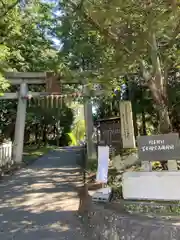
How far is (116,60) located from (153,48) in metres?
0.75

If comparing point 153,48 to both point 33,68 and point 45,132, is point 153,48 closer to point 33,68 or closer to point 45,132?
point 33,68

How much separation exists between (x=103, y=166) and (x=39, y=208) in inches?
61.7

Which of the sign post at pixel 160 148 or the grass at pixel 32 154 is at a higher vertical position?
the grass at pixel 32 154

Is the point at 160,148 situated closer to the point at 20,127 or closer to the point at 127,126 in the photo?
the point at 127,126

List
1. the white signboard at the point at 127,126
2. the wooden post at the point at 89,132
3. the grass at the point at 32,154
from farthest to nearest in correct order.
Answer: the grass at the point at 32,154
the wooden post at the point at 89,132
the white signboard at the point at 127,126

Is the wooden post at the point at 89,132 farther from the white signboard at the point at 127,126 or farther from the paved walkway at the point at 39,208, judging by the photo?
the paved walkway at the point at 39,208

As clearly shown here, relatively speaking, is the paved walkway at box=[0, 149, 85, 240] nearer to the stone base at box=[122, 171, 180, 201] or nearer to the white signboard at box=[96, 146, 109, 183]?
the white signboard at box=[96, 146, 109, 183]

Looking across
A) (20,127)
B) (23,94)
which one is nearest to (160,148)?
(20,127)

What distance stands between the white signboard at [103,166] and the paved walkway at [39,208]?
79cm

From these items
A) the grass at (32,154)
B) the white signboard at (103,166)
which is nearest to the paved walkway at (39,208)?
the white signboard at (103,166)

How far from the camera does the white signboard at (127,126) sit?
33.2 ft

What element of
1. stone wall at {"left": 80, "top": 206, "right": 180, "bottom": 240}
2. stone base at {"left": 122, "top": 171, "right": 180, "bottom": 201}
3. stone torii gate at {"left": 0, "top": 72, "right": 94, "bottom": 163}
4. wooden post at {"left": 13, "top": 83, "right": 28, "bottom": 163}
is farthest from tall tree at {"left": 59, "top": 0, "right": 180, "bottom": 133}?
wooden post at {"left": 13, "top": 83, "right": 28, "bottom": 163}

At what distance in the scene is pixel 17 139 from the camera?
13.1 metres

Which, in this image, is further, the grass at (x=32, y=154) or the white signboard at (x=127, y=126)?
the grass at (x=32, y=154)
